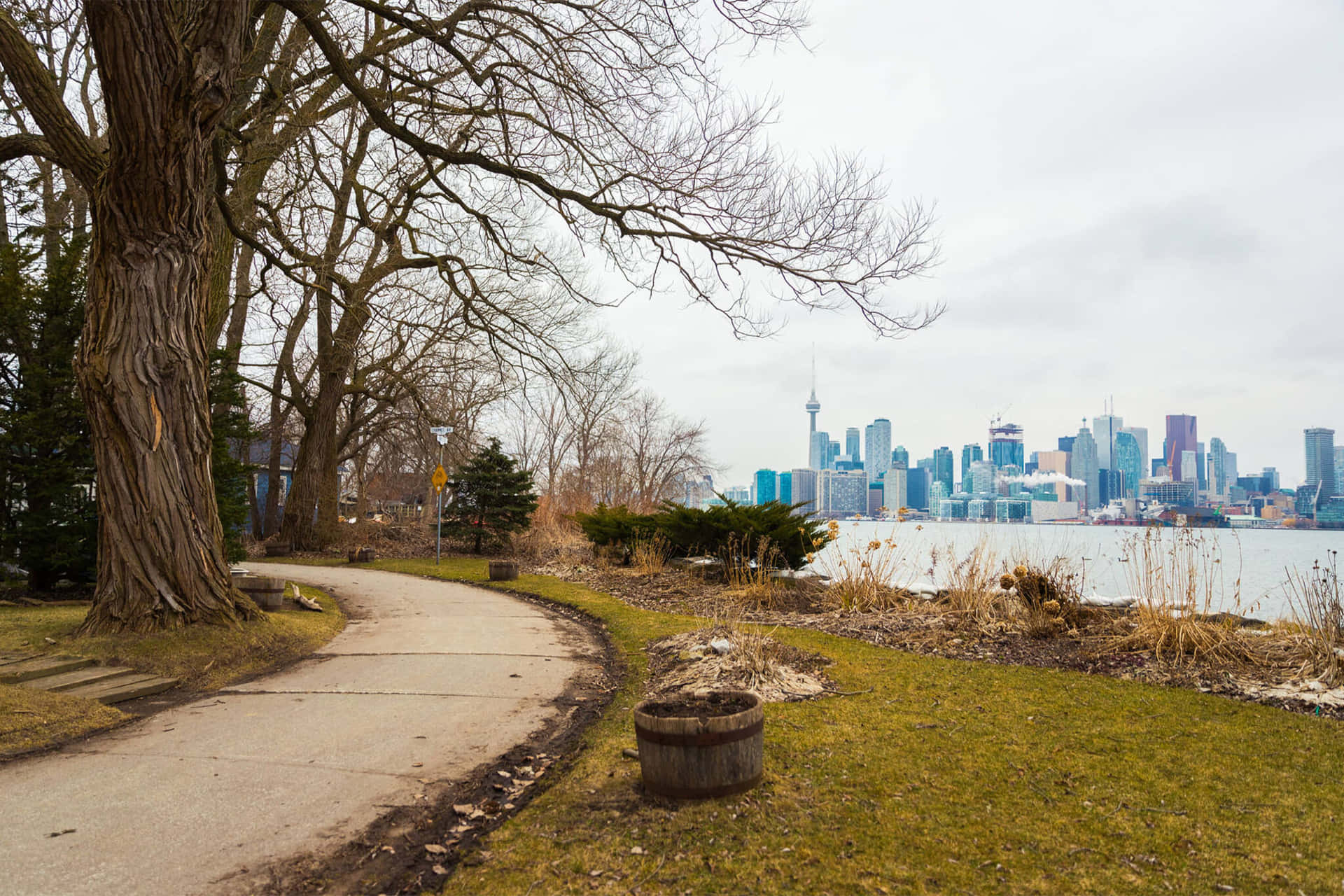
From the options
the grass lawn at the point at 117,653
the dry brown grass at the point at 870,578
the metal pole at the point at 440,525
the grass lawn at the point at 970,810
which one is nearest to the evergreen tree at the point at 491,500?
the metal pole at the point at 440,525

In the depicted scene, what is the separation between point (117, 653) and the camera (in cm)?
635

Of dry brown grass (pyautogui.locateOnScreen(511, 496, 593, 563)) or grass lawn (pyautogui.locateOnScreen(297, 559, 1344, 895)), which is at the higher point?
dry brown grass (pyautogui.locateOnScreen(511, 496, 593, 563))

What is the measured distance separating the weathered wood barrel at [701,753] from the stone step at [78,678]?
4.59 metres

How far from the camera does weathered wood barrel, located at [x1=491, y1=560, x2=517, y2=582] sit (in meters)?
13.8

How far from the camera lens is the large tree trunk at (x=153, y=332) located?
6520mm

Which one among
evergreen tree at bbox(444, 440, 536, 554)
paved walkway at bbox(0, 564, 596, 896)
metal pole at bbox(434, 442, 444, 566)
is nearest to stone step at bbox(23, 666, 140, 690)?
paved walkway at bbox(0, 564, 596, 896)

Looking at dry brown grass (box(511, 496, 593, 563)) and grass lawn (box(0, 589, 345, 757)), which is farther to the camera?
dry brown grass (box(511, 496, 593, 563))

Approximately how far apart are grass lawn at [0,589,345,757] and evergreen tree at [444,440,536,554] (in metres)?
11.0

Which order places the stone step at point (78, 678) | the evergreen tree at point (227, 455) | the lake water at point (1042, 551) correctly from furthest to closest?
the evergreen tree at point (227, 455) < the lake water at point (1042, 551) < the stone step at point (78, 678)

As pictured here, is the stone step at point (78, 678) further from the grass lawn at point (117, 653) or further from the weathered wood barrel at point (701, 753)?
the weathered wood barrel at point (701, 753)

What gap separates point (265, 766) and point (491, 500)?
15.5 meters

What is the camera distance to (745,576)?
37.6ft

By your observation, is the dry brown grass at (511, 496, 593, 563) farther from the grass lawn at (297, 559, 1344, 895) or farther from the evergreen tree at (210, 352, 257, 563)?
the grass lawn at (297, 559, 1344, 895)

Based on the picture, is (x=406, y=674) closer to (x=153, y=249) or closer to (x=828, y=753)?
(x=828, y=753)
